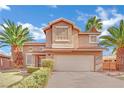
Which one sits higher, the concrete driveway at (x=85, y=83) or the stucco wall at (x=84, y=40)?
the stucco wall at (x=84, y=40)

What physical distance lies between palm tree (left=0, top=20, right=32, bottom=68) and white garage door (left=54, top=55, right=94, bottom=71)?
34.3 ft

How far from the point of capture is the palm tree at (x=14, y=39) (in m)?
45.0

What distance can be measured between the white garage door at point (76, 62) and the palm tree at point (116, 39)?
599 cm

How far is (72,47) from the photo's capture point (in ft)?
123

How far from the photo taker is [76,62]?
120 ft

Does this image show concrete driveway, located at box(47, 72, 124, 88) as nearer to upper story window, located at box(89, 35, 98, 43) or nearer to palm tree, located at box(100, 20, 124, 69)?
upper story window, located at box(89, 35, 98, 43)

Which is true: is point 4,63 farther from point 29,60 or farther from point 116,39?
point 116,39

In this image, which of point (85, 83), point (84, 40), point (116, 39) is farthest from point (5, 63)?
point (85, 83)

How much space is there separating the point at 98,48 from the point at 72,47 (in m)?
3.33

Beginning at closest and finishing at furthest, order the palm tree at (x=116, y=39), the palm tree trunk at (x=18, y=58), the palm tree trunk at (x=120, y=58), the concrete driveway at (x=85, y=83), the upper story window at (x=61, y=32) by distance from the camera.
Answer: the concrete driveway at (x=85, y=83) → the upper story window at (x=61, y=32) → the palm tree trunk at (x=120, y=58) → the palm tree at (x=116, y=39) → the palm tree trunk at (x=18, y=58)

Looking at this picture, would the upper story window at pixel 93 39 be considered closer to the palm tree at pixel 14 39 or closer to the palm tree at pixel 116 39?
the palm tree at pixel 116 39

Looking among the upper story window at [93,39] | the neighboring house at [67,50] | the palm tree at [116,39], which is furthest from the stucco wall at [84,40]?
the palm tree at [116,39]

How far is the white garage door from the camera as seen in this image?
119ft

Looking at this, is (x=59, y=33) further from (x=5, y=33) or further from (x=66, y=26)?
(x=5, y=33)
